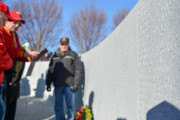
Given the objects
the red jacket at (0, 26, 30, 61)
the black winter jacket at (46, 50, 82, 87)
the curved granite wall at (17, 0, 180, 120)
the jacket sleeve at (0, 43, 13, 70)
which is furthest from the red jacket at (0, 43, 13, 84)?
the black winter jacket at (46, 50, 82, 87)

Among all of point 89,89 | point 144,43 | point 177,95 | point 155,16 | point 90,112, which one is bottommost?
point 90,112

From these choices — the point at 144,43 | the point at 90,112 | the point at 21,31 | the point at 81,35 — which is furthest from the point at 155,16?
the point at 81,35

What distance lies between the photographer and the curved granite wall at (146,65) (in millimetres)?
1195

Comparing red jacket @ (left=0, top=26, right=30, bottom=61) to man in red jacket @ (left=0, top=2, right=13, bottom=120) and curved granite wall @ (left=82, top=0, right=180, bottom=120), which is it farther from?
curved granite wall @ (left=82, top=0, right=180, bottom=120)

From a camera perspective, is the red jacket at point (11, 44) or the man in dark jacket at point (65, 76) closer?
the red jacket at point (11, 44)

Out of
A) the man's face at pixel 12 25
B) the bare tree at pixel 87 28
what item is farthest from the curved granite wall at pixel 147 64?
→ the bare tree at pixel 87 28

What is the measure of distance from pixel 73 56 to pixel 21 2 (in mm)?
10999

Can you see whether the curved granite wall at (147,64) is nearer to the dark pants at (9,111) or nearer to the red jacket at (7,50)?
the red jacket at (7,50)

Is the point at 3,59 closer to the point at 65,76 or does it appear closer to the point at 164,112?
the point at 164,112

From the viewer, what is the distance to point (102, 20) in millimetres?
19250

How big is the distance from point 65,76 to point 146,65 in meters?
2.39

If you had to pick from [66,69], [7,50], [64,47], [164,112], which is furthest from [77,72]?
[164,112]

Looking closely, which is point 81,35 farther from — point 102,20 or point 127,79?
point 127,79

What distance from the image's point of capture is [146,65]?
1529mm
